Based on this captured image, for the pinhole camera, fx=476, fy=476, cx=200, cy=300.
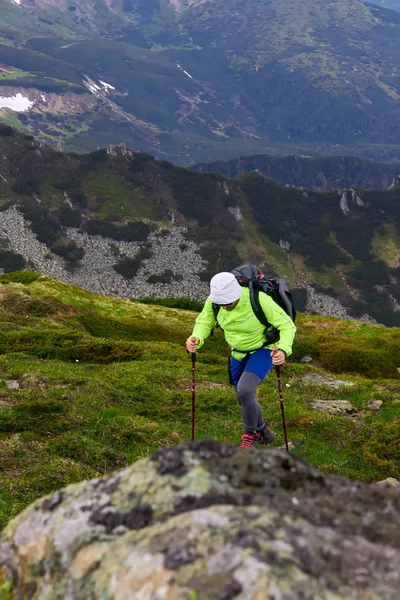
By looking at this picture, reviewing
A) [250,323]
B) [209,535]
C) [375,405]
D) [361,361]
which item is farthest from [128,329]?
[209,535]

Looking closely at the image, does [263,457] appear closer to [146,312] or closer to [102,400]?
[102,400]

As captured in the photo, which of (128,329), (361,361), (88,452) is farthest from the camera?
(128,329)

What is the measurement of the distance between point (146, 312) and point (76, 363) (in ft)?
106

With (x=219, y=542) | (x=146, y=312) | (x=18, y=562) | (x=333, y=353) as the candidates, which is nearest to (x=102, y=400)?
(x=18, y=562)

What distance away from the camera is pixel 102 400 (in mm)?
Answer: 17250

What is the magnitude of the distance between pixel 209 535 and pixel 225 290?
697 cm

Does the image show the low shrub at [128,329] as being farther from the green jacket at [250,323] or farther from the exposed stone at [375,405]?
the green jacket at [250,323]

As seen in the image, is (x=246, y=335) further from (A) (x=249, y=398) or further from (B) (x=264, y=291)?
(A) (x=249, y=398)

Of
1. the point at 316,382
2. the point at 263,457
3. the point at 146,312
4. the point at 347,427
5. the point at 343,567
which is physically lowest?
the point at 146,312

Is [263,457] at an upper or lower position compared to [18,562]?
upper

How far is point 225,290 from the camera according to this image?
10.8 metres

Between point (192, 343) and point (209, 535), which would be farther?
point (192, 343)

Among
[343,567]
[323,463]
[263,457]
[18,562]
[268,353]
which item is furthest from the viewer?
[323,463]

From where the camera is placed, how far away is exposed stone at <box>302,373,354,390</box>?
83.5ft
